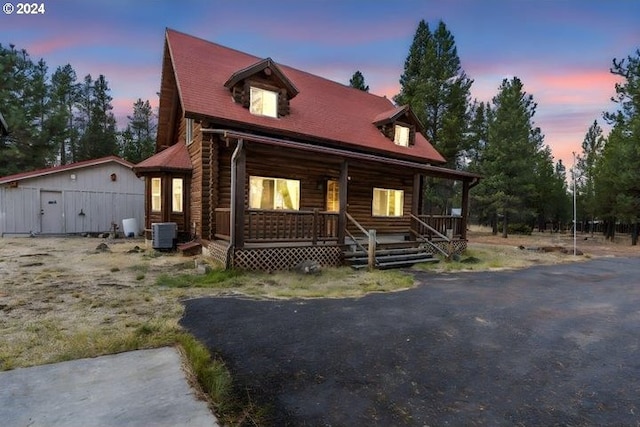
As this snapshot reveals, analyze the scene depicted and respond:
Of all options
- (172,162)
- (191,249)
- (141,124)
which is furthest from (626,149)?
(141,124)

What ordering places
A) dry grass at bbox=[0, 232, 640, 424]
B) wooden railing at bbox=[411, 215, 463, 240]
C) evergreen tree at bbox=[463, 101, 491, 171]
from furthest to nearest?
evergreen tree at bbox=[463, 101, 491, 171], wooden railing at bbox=[411, 215, 463, 240], dry grass at bbox=[0, 232, 640, 424]

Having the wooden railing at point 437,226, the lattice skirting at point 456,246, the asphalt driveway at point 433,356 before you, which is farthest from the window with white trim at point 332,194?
the asphalt driveway at point 433,356

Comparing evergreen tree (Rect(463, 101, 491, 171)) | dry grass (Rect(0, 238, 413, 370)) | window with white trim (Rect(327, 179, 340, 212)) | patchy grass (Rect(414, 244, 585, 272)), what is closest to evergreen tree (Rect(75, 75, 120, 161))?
dry grass (Rect(0, 238, 413, 370))

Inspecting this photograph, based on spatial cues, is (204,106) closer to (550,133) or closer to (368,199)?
(368,199)

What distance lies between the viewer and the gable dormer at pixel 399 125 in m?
17.1

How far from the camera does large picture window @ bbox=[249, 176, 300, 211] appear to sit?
507 inches

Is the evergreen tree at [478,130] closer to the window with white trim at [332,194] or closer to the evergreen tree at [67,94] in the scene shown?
the window with white trim at [332,194]

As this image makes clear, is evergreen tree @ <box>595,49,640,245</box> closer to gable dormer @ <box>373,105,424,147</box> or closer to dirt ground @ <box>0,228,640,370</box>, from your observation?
gable dormer @ <box>373,105,424,147</box>

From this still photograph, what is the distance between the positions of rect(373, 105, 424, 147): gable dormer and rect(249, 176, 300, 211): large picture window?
6408 millimetres

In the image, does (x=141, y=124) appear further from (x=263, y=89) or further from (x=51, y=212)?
(x=263, y=89)

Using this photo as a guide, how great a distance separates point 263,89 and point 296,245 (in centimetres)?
705

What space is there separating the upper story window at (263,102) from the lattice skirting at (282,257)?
6.26 metres

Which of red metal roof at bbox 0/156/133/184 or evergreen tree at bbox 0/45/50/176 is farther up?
evergreen tree at bbox 0/45/50/176

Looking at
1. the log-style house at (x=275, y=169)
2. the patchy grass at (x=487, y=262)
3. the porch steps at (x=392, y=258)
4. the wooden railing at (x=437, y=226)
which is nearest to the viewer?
the log-style house at (x=275, y=169)
